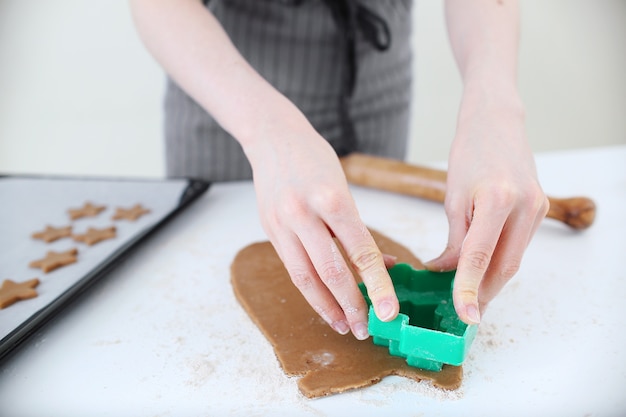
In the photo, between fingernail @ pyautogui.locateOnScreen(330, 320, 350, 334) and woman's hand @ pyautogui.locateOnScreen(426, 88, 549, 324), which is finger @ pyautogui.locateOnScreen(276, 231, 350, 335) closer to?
fingernail @ pyautogui.locateOnScreen(330, 320, 350, 334)

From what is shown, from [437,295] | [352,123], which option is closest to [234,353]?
[437,295]

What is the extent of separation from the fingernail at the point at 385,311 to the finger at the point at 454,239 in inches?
7.1

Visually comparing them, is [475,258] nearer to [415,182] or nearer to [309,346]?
[309,346]

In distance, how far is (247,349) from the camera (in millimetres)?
909

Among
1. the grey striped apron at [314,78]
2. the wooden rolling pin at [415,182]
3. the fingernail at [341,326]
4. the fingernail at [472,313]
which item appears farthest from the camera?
the grey striped apron at [314,78]

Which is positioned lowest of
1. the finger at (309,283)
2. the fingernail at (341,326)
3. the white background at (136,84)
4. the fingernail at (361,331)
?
the white background at (136,84)

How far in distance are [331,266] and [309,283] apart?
0.05m

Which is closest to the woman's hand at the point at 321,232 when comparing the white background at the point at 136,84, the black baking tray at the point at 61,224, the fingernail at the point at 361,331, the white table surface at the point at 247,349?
the fingernail at the point at 361,331

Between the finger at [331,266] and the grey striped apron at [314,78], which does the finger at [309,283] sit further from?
the grey striped apron at [314,78]

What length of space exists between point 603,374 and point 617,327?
134mm

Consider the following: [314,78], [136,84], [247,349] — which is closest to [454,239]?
[247,349]

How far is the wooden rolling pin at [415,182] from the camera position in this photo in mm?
1254

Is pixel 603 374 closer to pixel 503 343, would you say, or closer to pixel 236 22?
pixel 503 343

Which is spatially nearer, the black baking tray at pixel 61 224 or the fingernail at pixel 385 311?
the fingernail at pixel 385 311
